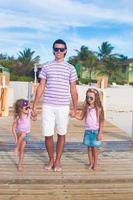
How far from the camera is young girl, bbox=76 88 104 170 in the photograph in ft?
19.9

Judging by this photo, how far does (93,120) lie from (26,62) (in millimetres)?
56337

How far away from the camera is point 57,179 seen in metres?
5.54

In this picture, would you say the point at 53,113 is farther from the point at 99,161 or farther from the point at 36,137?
A: the point at 36,137

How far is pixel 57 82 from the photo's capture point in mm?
5777

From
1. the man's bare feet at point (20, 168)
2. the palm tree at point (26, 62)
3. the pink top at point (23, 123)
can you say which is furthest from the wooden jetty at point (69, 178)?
the palm tree at point (26, 62)

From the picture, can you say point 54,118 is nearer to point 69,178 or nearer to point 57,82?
point 57,82

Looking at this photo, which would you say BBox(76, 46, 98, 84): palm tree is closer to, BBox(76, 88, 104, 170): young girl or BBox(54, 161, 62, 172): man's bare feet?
BBox(76, 88, 104, 170): young girl

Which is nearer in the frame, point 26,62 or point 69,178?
point 69,178

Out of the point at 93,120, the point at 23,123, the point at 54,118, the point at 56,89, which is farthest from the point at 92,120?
the point at 23,123

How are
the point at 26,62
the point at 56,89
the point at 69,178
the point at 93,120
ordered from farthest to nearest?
1. the point at 26,62
2. the point at 93,120
3. the point at 56,89
4. the point at 69,178

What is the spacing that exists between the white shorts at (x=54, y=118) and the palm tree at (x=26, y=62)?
168ft

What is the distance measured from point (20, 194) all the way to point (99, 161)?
1.78 m

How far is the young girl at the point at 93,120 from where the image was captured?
239 inches

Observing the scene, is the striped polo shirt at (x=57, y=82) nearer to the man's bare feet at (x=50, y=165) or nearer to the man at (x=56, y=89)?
the man at (x=56, y=89)
